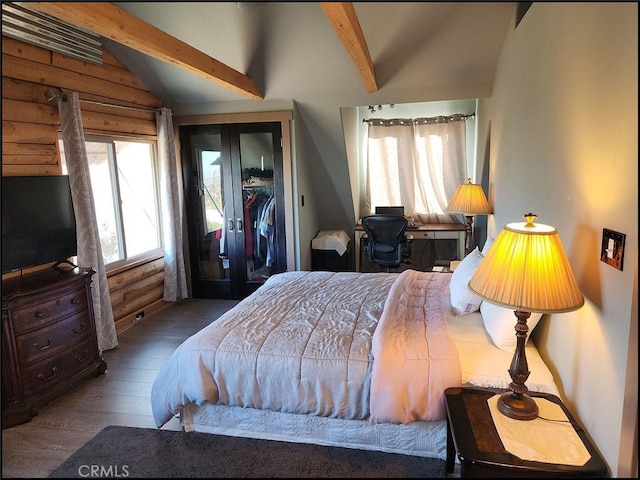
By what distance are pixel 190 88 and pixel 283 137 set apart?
101 cm

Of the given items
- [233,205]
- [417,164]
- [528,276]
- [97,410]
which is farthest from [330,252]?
[528,276]

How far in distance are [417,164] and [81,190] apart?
3.69m

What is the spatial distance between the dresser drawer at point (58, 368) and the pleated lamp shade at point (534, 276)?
8.26 ft

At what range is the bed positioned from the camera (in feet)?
5.91

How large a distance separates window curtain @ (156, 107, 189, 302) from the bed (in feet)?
7.34

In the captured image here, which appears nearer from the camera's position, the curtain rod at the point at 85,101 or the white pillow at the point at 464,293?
the white pillow at the point at 464,293

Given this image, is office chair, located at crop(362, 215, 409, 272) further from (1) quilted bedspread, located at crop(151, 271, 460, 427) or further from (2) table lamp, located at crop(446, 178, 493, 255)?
(1) quilted bedspread, located at crop(151, 271, 460, 427)

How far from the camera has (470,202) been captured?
3.57 meters

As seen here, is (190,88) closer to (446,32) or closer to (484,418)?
(446,32)

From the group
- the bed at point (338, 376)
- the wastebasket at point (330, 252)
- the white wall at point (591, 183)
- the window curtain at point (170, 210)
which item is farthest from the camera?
the wastebasket at point (330, 252)

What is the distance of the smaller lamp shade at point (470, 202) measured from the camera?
3557 millimetres

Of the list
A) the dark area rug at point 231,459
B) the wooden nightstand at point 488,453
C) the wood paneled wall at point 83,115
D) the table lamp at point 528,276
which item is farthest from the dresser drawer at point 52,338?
the table lamp at point 528,276

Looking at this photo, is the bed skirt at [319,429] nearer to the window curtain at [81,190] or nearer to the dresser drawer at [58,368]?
the dresser drawer at [58,368]

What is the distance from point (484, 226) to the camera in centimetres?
425
